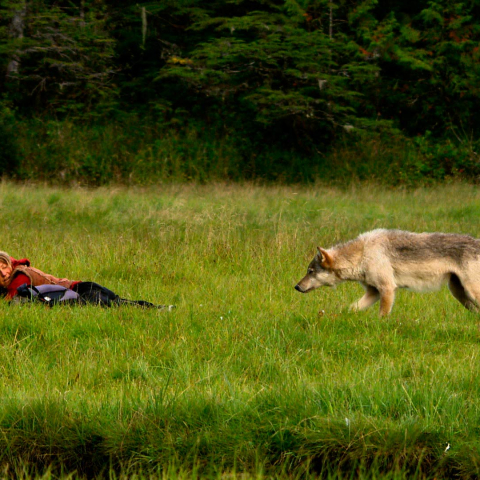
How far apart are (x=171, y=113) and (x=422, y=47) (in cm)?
1132

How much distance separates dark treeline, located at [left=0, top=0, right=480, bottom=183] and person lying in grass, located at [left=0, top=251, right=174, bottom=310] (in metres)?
17.9

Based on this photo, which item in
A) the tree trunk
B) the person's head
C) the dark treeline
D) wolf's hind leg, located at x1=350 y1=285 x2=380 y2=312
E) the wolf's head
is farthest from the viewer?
the tree trunk

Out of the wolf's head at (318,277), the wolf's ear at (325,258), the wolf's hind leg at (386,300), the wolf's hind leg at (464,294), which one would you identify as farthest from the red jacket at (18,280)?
the wolf's hind leg at (464,294)

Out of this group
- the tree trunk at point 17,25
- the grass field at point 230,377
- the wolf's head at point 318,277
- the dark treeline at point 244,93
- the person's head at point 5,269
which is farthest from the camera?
the tree trunk at point 17,25

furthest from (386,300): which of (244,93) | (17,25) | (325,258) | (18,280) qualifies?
(17,25)

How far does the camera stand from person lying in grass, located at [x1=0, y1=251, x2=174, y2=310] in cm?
792

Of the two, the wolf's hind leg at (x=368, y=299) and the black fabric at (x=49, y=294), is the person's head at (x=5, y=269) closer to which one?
the black fabric at (x=49, y=294)

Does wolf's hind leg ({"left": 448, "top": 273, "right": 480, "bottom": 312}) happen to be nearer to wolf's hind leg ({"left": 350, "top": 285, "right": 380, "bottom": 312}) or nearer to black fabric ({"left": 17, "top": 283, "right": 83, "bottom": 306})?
wolf's hind leg ({"left": 350, "top": 285, "right": 380, "bottom": 312})

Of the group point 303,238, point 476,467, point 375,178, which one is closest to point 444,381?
point 476,467

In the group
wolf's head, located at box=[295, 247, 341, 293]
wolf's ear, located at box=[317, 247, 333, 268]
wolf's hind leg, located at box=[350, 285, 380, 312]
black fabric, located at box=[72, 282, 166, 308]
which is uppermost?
wolf's ear, located at box=[317, 247, 333, 268]

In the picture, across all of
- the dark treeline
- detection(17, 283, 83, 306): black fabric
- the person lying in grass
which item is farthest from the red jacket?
the dark treeline

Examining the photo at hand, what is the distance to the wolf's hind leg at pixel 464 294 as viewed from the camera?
309 inches

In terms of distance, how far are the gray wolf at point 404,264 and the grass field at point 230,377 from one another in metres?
0.33

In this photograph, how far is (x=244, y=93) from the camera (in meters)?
29.1
